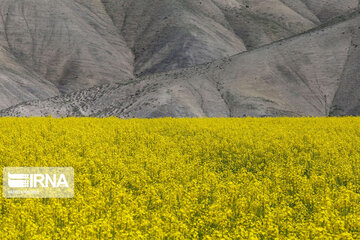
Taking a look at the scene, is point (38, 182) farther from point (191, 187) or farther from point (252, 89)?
point (252, 89)

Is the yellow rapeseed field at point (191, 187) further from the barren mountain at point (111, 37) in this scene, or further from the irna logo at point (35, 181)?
the barren mountain at point (111, 37)

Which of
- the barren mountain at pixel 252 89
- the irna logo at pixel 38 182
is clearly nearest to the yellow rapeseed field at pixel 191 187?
the irna logo at pixel 38 182

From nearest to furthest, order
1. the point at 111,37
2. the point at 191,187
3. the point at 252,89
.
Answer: the point at 191,187 < the point at 252,89 < the point at 111,37

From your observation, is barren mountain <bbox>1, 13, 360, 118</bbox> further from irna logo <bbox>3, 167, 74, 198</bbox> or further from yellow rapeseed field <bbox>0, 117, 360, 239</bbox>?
irna logo <bbox>3, 167, 74, 198</bbox>

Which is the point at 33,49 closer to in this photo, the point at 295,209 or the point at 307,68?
the point at 307,68

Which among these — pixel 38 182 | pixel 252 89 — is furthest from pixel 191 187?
pixel 252 89

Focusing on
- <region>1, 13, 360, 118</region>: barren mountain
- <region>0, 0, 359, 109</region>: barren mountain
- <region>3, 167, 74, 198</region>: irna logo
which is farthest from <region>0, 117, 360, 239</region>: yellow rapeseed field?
<region>0, 0, 359, 109</region>: barren mountain
